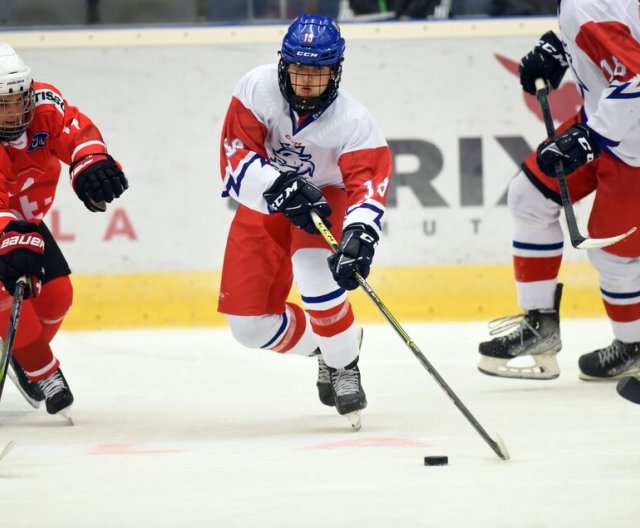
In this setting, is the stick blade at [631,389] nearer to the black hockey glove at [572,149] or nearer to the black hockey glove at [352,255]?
the black hockey glove at [352,255]

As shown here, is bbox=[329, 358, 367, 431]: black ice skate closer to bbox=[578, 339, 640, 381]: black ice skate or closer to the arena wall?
bbox=[578, 339, 640, 381]: black ice skate

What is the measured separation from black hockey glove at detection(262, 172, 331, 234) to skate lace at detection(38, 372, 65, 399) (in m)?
0.83

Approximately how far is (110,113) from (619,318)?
239 centimetres

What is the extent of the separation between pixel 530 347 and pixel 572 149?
66cm

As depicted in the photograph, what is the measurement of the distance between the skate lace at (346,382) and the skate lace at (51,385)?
0.77 meters

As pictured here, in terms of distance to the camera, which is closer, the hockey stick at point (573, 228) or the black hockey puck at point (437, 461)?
the black hockey puck at point (437, 461)

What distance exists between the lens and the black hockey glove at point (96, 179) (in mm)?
3609

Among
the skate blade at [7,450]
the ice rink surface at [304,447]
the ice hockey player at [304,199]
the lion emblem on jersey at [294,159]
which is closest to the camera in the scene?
the ice rink surface at [304,447]

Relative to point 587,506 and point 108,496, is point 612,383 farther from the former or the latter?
point 108,496

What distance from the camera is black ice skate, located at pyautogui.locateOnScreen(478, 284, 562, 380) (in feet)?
13.6

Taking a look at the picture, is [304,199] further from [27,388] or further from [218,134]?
[218,134]

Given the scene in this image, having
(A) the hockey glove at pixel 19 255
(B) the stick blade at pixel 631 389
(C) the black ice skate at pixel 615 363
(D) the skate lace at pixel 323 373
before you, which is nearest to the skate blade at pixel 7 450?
(A) the hockey glove at pixel 19 255

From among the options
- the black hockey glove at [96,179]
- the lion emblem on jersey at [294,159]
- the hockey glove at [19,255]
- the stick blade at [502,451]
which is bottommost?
Answer: the stick blade at [502,451]

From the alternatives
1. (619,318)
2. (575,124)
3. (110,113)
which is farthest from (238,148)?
(110,113)
